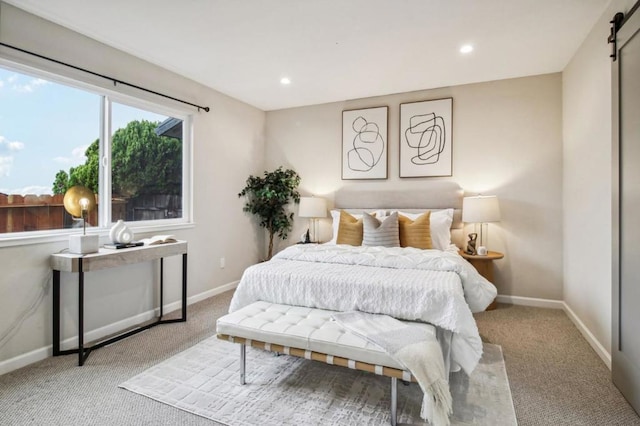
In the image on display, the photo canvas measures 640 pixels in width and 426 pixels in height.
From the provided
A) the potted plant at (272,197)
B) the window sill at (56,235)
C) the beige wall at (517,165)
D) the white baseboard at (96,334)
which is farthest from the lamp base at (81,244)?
the beige wall at (517,165)

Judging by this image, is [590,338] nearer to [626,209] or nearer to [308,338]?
[626,209]

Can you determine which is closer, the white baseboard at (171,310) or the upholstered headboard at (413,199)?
the white baseboard at (171,310)

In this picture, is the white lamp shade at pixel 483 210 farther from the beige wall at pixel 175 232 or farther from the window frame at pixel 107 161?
the window frame at pixel 107 161

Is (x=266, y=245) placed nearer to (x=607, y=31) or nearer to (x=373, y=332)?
(x=373, y=332)

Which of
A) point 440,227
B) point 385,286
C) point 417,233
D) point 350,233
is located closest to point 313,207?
point 350,233

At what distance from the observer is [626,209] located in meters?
2.04

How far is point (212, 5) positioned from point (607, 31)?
2948 mm

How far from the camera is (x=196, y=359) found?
2.52 m

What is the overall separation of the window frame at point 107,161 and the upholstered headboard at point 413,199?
6.65 feet

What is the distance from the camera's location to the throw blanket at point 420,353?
163cm

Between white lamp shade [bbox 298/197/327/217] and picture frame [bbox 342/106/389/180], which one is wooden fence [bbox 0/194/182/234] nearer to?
white lamp shade [bbox 298/197/327/217]

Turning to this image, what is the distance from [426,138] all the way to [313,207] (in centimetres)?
172

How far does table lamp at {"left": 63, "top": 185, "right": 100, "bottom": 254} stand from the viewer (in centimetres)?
256

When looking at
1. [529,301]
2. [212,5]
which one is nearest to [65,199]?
[212,5]
